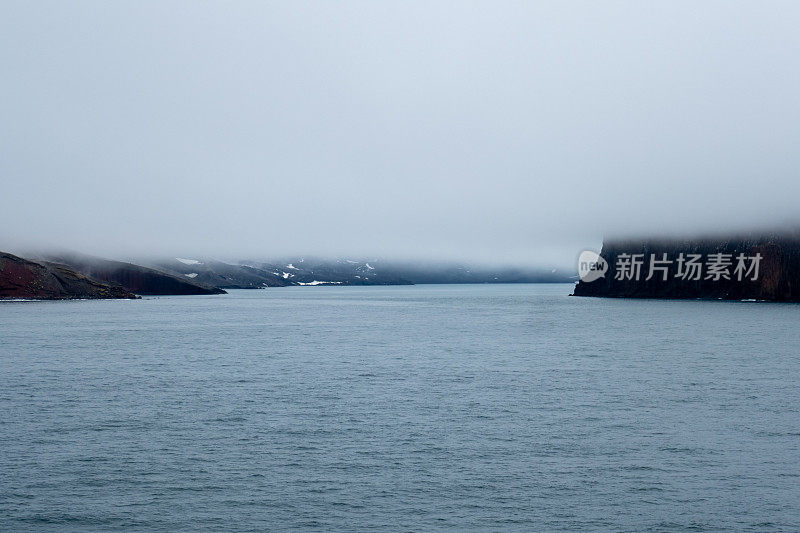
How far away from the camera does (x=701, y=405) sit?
143ft

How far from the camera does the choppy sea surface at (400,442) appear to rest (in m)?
23.8

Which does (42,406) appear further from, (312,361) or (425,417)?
(312,361)

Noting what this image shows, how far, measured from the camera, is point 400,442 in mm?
33219

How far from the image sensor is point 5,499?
2492 cm

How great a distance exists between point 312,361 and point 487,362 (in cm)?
1713

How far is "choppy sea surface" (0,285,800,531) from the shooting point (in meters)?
23.8

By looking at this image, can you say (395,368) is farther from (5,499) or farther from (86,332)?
(86,332)

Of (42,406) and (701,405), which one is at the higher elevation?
(701,405)

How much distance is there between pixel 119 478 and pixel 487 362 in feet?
142

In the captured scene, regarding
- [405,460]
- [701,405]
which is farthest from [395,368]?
[405,460]

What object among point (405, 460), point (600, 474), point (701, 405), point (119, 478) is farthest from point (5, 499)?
point (701, 405)

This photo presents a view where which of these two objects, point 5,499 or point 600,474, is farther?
point 600,474

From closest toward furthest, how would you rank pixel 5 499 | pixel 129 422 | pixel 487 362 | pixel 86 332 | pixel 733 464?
pixel 5 499
pixel 733 464
pixel 129 422
pixel 487 362
pixel 86 332

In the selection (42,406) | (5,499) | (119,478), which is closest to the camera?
(5,499)
